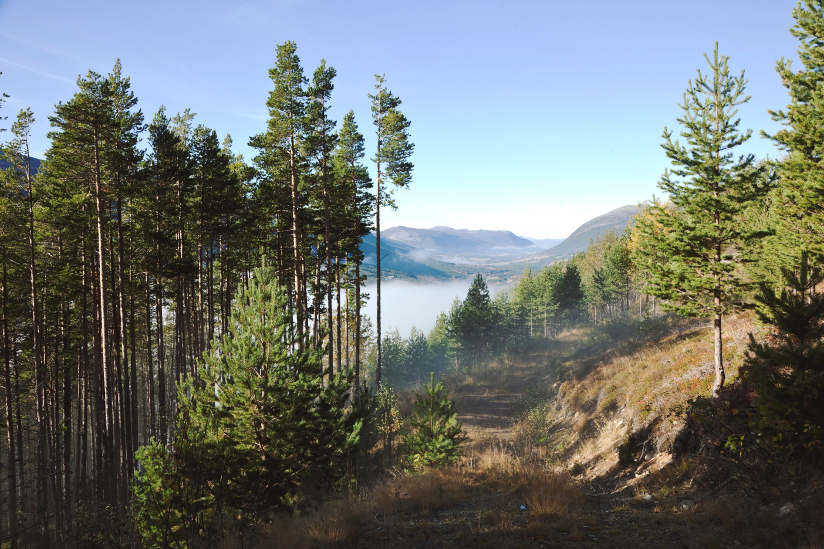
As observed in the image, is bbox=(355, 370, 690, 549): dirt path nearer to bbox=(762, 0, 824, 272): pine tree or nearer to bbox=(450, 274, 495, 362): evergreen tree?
bbox=(762, 0, 824, 272): pine tree

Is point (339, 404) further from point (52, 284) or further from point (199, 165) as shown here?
point (52, 284)

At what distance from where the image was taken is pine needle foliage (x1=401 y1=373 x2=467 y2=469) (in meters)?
14.2

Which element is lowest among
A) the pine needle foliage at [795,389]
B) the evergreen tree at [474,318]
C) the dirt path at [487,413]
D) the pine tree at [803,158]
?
the dirt path at [487,413]

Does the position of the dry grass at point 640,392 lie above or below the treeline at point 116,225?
below

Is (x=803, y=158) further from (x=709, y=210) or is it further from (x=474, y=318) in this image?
(x=474, y=318)

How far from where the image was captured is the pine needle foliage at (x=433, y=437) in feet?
46.5

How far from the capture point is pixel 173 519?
832 centimetres

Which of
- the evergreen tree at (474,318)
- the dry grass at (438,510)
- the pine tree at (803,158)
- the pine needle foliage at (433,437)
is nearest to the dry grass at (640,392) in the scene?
the pine tree at (803,158)

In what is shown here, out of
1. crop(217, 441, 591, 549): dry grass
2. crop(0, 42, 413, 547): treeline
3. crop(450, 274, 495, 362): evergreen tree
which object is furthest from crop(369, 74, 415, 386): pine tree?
crop(450, 274, 495, 362): evergreen tree

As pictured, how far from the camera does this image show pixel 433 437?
1473 cm

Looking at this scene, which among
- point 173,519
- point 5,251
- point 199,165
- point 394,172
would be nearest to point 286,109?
point 199,165

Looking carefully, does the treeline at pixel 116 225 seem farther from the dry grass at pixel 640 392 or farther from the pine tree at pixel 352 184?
the dry grass at pixel 640 392

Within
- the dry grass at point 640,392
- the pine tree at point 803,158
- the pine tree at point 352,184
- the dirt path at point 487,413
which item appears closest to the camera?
the pine tree at point 803,158

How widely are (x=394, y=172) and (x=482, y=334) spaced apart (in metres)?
43.4
